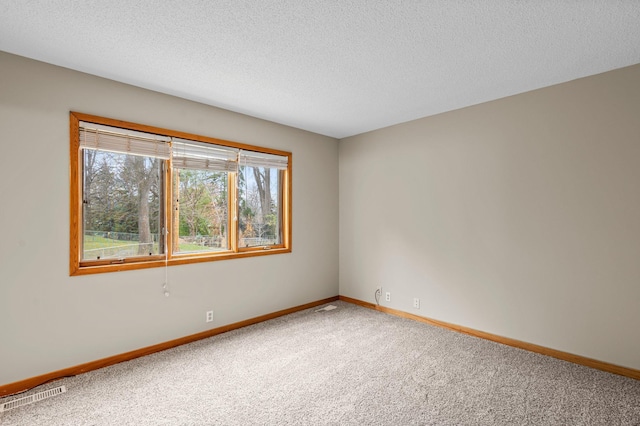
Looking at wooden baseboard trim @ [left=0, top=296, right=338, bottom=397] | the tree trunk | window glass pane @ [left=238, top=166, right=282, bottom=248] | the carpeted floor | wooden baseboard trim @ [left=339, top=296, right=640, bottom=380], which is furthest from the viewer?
the tree trunk

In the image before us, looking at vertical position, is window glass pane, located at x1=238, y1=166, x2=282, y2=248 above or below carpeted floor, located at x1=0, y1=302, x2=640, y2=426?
above

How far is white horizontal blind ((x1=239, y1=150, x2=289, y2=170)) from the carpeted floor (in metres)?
1.96

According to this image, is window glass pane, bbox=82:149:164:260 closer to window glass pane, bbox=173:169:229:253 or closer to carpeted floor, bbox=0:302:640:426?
window glass pane, bbox=173:169:229:253

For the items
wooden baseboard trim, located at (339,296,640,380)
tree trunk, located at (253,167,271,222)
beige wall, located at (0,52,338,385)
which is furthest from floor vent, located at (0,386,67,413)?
wooden baseboard trim, located at (339,296,640,380)

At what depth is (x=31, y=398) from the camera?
7.14 ft

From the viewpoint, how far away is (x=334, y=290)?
15.4ft

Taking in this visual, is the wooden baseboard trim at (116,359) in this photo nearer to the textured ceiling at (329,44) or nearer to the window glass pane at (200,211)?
the window glass pane at (200,211)

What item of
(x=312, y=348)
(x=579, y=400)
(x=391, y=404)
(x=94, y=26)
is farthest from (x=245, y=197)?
(x=579, y=400)

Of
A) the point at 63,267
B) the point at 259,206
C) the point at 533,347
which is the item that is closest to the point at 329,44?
the point at 259,206

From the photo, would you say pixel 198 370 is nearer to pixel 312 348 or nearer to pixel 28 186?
pixel 312 348

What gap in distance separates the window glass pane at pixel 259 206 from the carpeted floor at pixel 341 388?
1.23m

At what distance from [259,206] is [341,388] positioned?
2339 mm

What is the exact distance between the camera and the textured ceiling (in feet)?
5.85

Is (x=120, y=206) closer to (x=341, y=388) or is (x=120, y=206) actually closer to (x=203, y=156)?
(x=203, y=156)
